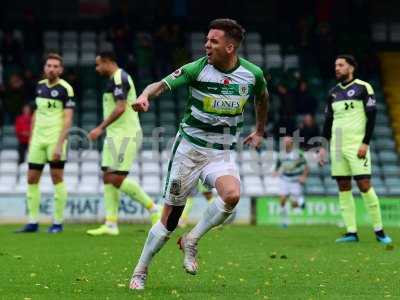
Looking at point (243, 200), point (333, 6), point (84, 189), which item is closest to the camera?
point (243, 200)

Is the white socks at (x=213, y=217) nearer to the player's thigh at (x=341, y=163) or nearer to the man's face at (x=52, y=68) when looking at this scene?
the player's thigh at (x=341, y=163)

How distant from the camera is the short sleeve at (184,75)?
313 inches

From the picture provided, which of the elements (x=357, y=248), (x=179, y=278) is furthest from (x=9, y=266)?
(x=357, y=248)

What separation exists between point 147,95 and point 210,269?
274cm

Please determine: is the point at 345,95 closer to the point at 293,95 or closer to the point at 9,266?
the point at 9,266

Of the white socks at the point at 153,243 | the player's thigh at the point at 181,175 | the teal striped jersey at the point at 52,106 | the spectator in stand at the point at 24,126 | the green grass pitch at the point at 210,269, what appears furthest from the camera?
the spectator in stand at the point at 24,126

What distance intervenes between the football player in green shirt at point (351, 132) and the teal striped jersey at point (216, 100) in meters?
5.30

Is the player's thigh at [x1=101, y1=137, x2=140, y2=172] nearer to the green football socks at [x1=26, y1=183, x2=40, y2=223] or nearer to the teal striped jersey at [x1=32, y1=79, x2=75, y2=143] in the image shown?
the teal striped jersey at [x1=32, y1=79, x2=75, y2=143]

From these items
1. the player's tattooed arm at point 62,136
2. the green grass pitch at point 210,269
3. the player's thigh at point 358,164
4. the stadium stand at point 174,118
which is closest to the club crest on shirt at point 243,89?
the green grass pitch at point 210,269

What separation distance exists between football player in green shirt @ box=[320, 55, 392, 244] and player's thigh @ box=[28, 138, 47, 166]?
4.17 meters

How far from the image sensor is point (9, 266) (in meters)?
9.88

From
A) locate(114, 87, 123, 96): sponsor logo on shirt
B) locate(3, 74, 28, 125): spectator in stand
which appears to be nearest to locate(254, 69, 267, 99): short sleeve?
locate(114, 87, 123, 96): sponsor logo on shirt

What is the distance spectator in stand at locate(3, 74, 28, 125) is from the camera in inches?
907

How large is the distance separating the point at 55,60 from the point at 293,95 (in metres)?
9.70
